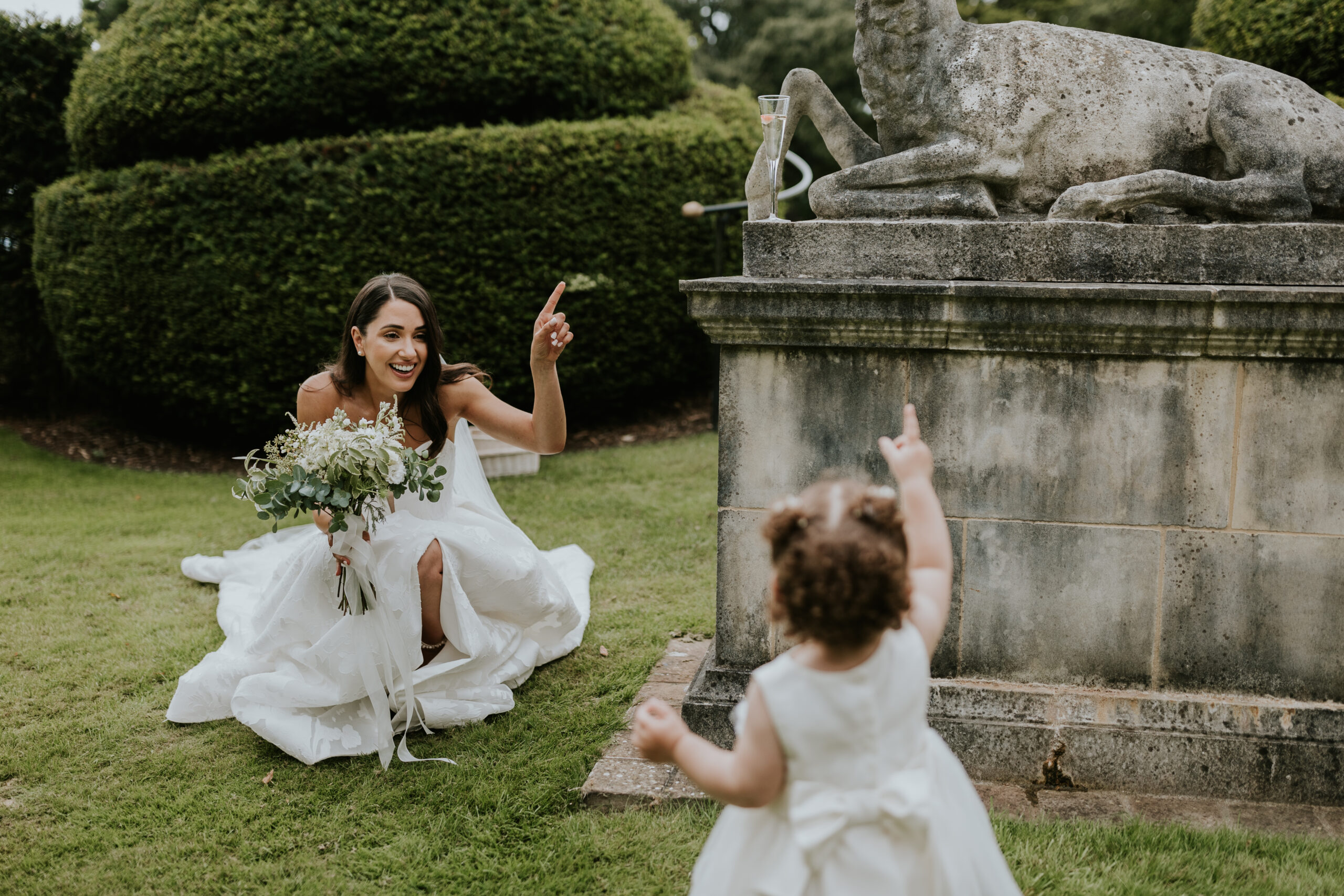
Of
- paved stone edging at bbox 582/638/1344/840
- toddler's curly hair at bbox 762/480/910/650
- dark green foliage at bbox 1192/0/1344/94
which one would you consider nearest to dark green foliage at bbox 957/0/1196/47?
dark green foliage at bbox 1192/0/1344/94

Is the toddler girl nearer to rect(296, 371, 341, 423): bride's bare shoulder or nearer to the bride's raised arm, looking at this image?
the bride's raised arm

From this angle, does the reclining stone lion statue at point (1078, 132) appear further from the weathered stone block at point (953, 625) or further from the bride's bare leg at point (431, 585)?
the bride's bare leg at point (431, 585)

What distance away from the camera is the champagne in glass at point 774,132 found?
11.7ft

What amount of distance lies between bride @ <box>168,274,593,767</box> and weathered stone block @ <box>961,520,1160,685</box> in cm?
157

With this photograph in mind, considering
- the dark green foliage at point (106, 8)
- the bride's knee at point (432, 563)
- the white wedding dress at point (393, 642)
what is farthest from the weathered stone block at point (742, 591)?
the dark green foliage at point (106, 8)

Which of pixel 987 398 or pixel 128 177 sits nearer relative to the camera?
pixel 987 398

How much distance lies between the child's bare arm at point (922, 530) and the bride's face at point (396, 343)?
226 cm

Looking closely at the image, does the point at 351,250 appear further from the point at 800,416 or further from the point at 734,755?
the point at 734,755

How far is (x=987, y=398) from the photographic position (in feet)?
10.5

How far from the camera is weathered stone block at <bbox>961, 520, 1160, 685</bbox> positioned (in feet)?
10.5

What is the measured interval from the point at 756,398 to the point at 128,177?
298 inches

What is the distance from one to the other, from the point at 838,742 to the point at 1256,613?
2.05 m

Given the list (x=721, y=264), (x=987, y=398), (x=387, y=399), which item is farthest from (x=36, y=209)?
(x=987, y=398)

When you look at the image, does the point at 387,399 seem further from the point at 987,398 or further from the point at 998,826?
the point at 998,826
